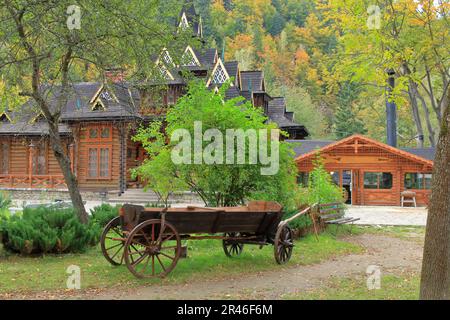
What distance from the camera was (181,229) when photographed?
8.62 metres

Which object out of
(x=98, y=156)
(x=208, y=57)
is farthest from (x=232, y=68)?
(x=98, y=156)

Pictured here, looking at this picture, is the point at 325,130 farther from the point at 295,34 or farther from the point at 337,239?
the point at 337,239

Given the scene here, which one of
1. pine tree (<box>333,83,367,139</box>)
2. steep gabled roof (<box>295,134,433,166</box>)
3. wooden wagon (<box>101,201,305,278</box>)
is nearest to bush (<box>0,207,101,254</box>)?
wooden wagon (<box>101,201,305,278</box>)

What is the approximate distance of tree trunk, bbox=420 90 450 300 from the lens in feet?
19.3

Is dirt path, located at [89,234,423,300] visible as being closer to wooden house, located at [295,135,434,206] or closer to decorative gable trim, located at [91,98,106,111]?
wooden house, located at [295,135,434,206]

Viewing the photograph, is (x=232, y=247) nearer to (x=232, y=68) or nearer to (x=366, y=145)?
(x=366, y=145)

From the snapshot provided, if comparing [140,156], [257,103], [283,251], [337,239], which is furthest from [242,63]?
[283,251]

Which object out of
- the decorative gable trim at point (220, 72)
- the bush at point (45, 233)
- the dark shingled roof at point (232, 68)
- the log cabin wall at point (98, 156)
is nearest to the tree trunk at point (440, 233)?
the bush at point (45, 233)

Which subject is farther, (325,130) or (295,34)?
(295,34)

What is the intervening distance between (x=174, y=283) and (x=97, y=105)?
25969 millimetres

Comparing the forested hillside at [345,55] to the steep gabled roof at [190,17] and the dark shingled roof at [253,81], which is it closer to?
the dark shingled roof at [253,81]

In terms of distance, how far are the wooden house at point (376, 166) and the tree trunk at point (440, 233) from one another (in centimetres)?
2339

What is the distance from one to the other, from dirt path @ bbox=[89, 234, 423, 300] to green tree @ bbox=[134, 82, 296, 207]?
2.95m
